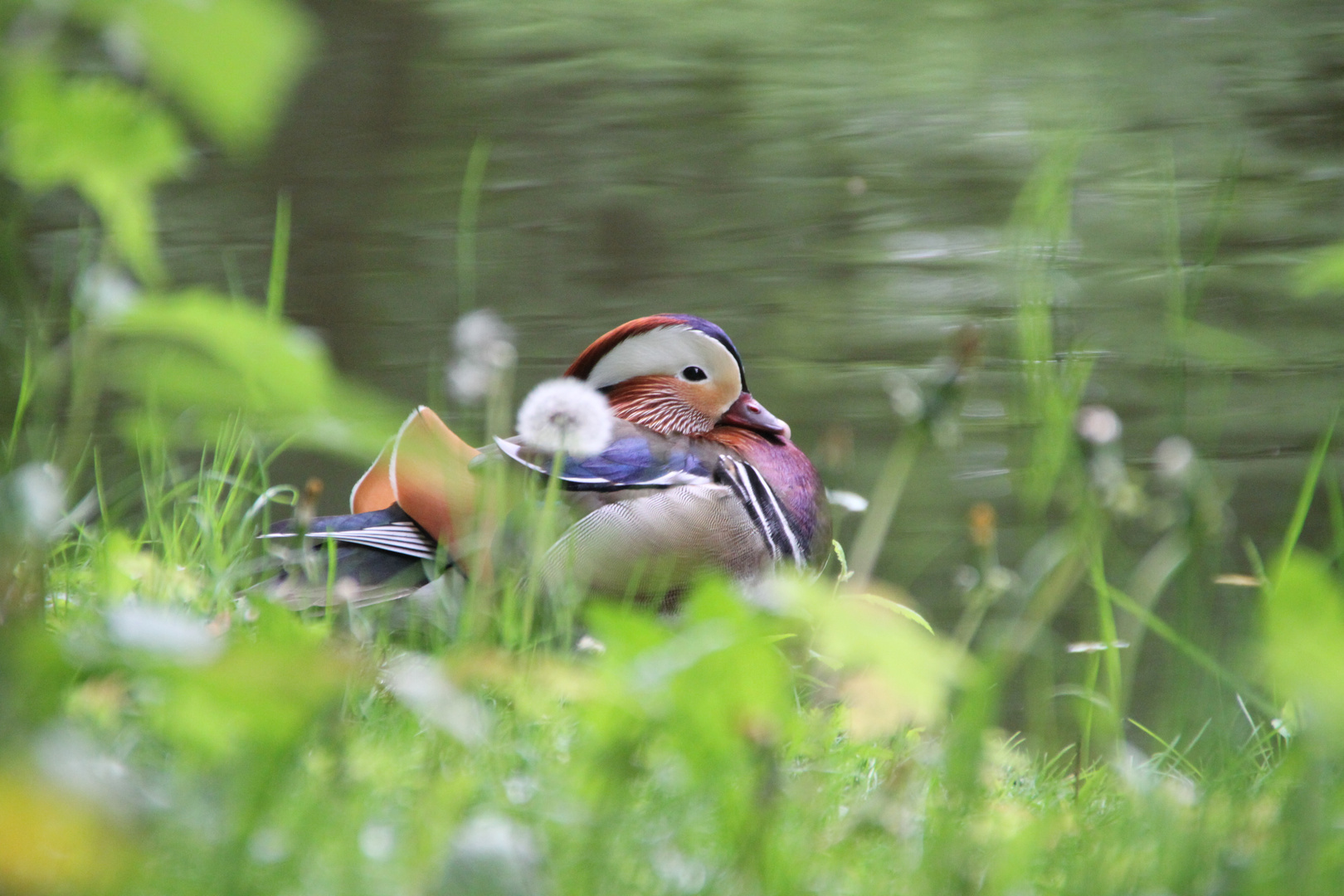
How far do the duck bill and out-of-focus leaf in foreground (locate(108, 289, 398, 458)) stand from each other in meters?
1.68

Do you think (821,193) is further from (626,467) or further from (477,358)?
(477,358)

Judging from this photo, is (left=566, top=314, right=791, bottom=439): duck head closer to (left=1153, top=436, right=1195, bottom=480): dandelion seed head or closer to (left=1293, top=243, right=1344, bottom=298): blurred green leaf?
(left=1153, top=436, right=1195, bottom=480): dandelion seed head

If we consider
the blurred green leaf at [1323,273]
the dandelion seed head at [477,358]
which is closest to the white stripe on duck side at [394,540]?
the dandelion seed head at [477,358]

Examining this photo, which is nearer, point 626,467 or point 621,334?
point 626,467

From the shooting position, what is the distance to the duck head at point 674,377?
6.86 feet

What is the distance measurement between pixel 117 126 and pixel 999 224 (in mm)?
2822

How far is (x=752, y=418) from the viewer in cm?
215

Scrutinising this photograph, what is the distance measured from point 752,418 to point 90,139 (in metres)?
1.76

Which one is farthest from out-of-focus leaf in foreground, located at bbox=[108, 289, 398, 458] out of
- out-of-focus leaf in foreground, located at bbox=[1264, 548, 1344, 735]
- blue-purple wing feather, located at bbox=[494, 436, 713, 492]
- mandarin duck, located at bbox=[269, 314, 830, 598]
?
blue-purple wing feather, located at bbox=[494, 436, 713, 492]

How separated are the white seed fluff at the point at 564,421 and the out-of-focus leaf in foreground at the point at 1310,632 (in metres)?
0.96

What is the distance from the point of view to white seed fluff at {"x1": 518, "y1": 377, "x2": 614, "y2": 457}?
138cm

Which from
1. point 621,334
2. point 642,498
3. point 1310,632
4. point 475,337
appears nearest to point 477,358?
point 475,337

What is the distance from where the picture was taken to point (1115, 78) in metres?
2.94

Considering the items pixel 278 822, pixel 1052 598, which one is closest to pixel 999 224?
pixel 1052 598
